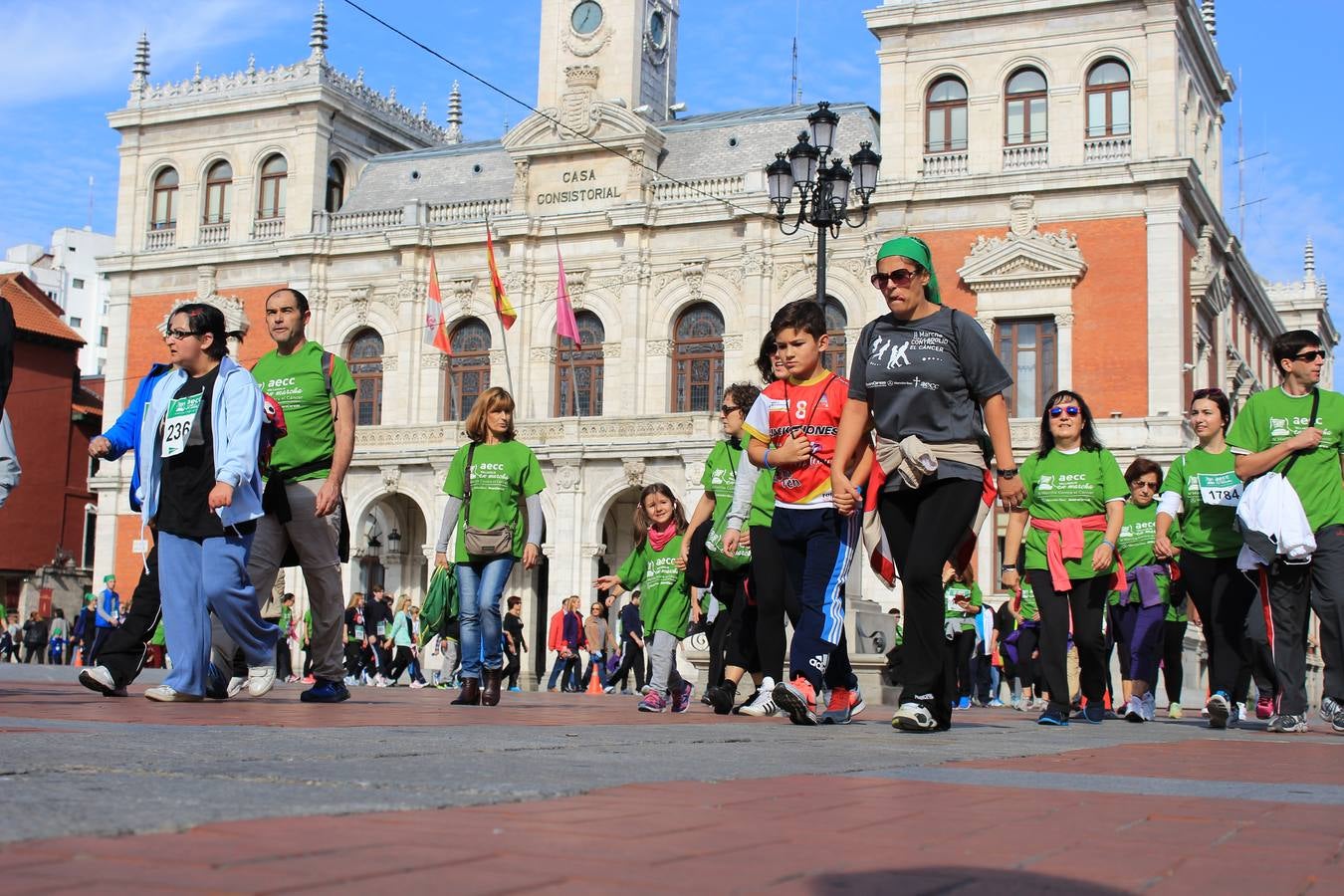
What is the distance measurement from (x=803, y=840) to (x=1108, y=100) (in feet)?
101

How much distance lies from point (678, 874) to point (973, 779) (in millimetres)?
2067

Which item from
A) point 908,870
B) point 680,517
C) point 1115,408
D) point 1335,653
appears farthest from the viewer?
point 1115,408

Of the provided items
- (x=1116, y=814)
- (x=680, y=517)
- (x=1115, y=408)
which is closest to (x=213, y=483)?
(x=680, y=517)

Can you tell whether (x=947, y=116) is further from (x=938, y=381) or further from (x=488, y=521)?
(x=938, y=381)

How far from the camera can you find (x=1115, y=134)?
31.5 m

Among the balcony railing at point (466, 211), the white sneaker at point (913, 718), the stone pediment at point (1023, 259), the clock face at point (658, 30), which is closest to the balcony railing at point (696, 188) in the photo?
the balcony railing at point (466, 211)

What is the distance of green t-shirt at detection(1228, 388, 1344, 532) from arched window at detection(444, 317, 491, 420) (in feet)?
95.8

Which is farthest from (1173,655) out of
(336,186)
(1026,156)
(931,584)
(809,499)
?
(336,186)

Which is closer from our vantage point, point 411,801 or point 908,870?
point 908,870

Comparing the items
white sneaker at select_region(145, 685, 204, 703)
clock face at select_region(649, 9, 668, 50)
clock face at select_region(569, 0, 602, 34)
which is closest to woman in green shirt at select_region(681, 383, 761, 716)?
white sneaker at select_region(145, 685, 204, 703)

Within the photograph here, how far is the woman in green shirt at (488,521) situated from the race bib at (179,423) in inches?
80.4

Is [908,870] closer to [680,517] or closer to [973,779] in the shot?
[973,779]

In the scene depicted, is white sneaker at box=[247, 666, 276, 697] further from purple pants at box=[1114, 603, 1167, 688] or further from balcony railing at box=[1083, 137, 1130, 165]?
balcony railing at box=[1083, 137, 1130, 165]

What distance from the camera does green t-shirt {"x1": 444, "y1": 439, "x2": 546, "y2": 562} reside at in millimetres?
9531
